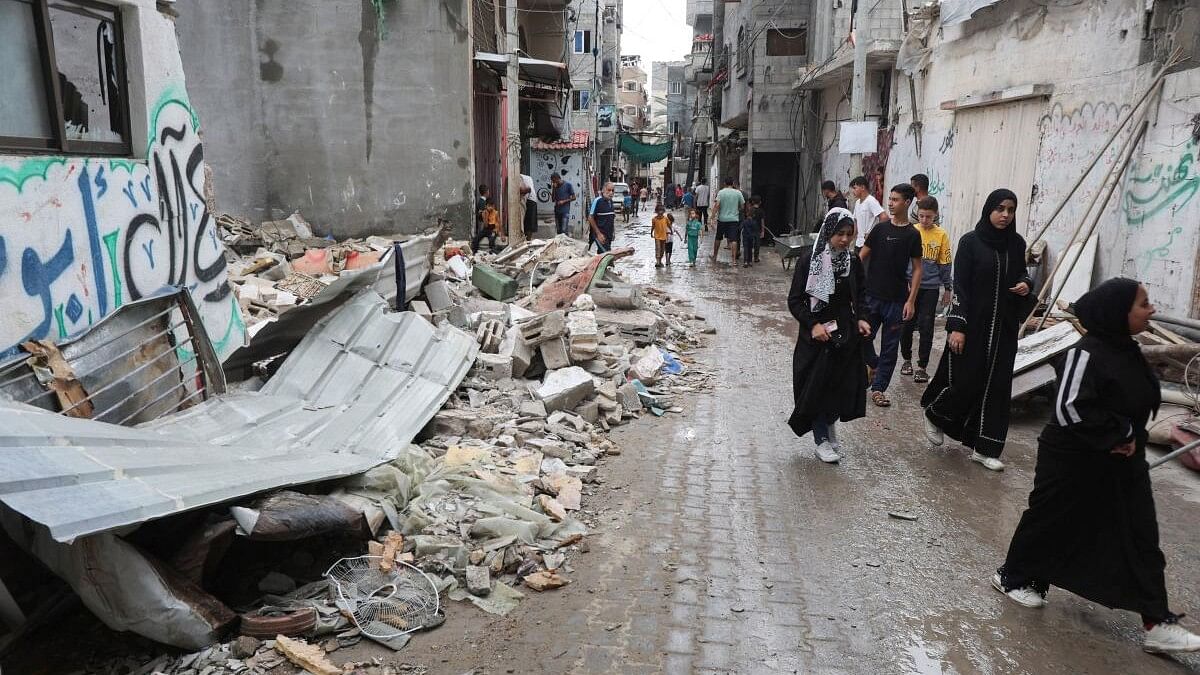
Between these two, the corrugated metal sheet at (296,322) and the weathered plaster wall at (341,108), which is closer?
the corrugated metal sheet at (296,322)

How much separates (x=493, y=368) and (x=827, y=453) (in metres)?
2.83

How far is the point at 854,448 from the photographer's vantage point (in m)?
5.81

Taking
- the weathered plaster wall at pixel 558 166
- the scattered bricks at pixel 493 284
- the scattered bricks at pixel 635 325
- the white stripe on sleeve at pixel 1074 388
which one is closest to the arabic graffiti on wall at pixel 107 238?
the scattered bricks at pixel 635 325

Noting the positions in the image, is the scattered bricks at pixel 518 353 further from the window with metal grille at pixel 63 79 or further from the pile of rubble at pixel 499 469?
the window with metal grille at pixel 63 79

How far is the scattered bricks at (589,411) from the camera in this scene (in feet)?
20.5

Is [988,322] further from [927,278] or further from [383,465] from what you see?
[383,465]

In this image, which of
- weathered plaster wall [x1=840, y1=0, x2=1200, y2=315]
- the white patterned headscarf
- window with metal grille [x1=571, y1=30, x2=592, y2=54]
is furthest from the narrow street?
window with metal grille [x1=571, y1=30, x2=592, y2=54]

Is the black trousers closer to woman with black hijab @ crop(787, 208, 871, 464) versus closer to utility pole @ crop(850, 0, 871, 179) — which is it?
woman with black hijab @ crop(787, 208, 871, 464)

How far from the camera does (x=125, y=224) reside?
16.3 feet

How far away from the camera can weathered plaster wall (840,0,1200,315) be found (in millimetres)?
7195

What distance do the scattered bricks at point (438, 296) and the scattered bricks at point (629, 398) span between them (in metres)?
3.06

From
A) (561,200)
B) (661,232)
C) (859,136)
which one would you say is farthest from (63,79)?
(561,200)

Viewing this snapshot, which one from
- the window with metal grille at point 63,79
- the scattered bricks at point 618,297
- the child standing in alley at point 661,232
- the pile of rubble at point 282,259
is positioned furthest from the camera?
the child standing in alley at point 661,232

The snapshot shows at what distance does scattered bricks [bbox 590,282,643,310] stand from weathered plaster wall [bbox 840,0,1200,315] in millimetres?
4886
